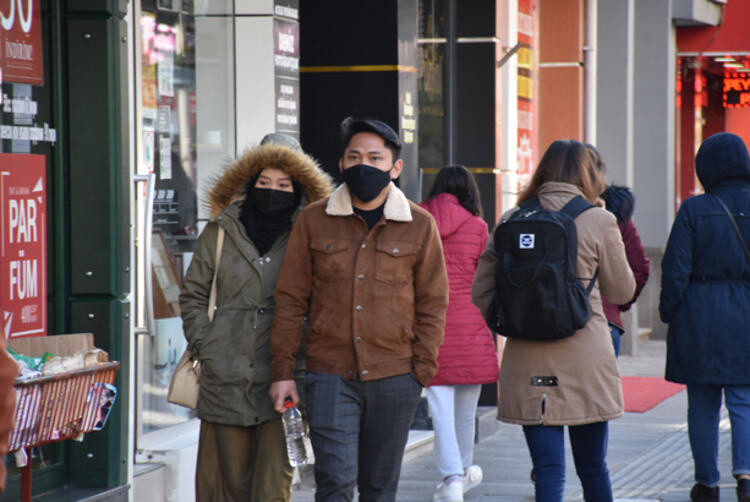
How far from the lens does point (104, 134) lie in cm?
562

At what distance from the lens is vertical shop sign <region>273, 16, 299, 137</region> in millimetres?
7371

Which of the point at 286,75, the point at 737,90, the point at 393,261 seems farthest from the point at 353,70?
the point at 737,90

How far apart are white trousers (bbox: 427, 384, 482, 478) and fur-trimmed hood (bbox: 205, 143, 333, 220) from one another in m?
2.35

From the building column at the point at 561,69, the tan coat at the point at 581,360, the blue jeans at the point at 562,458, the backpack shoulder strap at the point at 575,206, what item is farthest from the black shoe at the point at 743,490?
the building column at the point at 561,69

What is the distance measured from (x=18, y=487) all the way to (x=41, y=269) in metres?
0.93

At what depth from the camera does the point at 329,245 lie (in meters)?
4.77

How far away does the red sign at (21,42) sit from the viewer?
17.1 feet

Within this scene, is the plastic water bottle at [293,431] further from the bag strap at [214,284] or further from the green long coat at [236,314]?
the bag strap at [214,284]

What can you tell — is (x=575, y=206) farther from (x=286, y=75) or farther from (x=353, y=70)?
(x=353, y=70)

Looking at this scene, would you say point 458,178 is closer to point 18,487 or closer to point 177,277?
point 177,277

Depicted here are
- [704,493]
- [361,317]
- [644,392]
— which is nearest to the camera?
[361,317]

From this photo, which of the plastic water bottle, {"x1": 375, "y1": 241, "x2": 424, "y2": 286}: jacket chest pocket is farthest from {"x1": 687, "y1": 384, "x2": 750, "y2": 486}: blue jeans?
the plastic water bottle

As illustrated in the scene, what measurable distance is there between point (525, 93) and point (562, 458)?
6.63m

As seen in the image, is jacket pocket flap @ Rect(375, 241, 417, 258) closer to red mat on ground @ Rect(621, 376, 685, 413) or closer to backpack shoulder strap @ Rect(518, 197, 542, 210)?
backpack shoulder strap @ Rect(518, 197, 542, 210)
